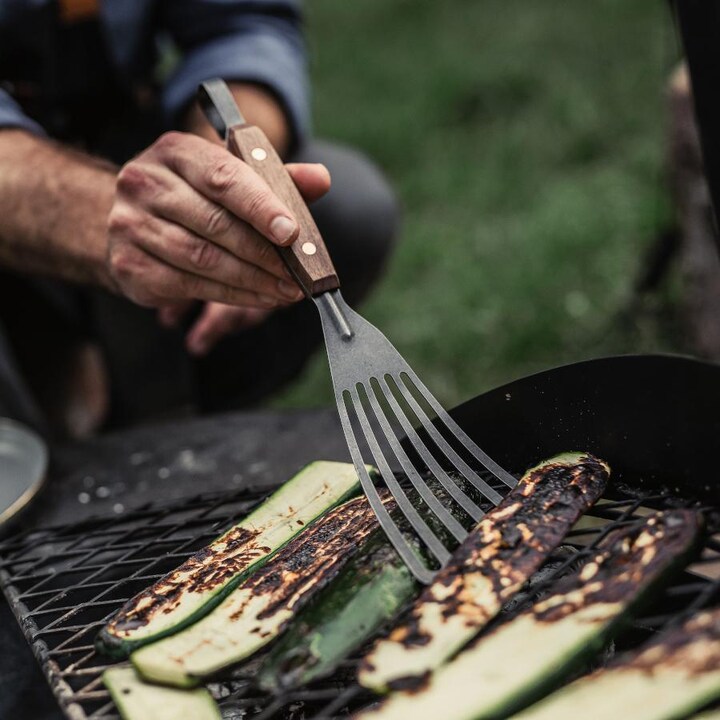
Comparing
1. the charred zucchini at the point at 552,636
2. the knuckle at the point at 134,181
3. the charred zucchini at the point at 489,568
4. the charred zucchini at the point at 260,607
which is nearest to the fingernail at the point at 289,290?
the knuckle at the point at 134,181

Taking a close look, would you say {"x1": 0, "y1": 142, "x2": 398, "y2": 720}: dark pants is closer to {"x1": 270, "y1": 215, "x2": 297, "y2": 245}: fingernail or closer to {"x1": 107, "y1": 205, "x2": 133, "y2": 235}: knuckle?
{"x1": 107, "y1": 205, "x2": 133, "y2": 235}: knuckle

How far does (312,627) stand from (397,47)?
7.04 metres

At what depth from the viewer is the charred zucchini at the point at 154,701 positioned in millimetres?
1122

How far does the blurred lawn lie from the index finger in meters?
2.14

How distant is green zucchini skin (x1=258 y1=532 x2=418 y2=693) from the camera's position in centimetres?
114

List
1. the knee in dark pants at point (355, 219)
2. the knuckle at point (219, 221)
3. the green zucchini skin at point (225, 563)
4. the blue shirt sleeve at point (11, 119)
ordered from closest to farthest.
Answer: the green zucchini skin at point (225, 563) → the knuckle at point (219, 221) → the blue shirt sleeve at point (11, 119) → the knee in dark pants at point (355, 219)

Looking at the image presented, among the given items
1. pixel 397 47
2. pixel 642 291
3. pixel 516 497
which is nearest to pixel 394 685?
pixel 516 497

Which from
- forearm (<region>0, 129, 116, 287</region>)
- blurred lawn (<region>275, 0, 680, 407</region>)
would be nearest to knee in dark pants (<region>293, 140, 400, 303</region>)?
blurred lawn (<region>275, 0, 680, 407</region>)

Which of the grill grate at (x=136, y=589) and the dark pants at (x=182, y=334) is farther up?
the dark pants at (x=182, y=334)

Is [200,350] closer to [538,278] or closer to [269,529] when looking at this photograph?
[269,529]

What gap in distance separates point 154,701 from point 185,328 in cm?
213

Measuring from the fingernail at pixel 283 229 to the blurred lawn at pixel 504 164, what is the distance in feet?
7.28

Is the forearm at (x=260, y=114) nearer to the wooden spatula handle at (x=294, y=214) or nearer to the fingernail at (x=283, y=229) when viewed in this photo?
the wooden spatula handle at (x=294, y=214)

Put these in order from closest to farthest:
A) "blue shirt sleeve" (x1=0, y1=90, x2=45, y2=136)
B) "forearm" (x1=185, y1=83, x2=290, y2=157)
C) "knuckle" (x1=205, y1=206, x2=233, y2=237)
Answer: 1. "knuckle" (x1=205, y1=206, x2=233, y2=237)
2. "blue shirt sleeve" (x1=0, y1=90, x2=45, y2=136)
3. "forearm" (x1=185, y1=83, x2=290, y2=157)
